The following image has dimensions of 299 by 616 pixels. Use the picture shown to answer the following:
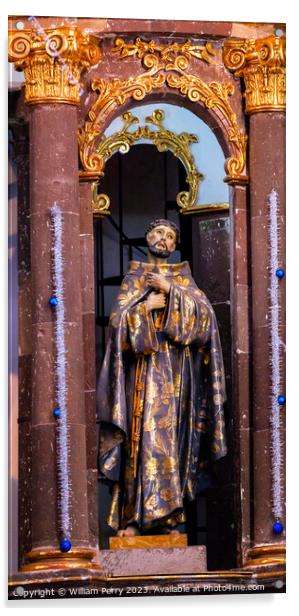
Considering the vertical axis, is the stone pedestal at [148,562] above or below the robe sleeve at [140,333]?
below

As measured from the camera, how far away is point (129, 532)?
55.8ft

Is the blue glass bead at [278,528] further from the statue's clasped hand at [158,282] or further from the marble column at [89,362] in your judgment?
the statue's clasped hand at [158,282]

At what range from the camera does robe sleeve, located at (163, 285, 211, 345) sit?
56.2 ft

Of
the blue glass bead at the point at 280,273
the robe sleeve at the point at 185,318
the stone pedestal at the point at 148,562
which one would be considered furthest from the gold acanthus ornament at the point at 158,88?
the stone pedestal at the point at 148,562

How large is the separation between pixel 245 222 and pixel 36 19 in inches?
44.7

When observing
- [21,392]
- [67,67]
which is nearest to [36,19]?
[67,67]

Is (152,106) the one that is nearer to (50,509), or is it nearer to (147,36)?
(147,36)

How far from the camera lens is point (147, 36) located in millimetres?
17203

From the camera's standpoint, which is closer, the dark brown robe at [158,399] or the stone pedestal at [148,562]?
the stone pedestal at [148,562]

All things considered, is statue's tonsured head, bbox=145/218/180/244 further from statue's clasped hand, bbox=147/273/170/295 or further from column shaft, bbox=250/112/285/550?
column shaft, bbox=250/112/285/550

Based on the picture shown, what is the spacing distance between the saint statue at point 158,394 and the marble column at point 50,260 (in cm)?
16

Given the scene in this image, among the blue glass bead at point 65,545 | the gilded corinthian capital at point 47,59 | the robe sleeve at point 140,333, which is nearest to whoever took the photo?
the blue glass bead at point 65,545

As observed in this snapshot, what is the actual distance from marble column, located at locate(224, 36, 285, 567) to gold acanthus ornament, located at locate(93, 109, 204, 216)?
242mm

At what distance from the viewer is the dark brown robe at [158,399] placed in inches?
672
